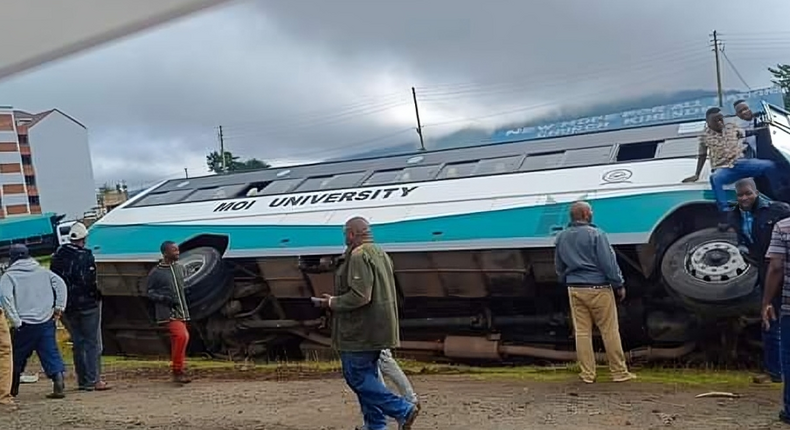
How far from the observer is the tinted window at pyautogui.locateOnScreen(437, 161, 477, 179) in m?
9.16

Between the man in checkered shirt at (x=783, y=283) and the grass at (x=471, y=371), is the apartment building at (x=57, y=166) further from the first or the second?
the man in checkered shirt at (x=783, y=283)

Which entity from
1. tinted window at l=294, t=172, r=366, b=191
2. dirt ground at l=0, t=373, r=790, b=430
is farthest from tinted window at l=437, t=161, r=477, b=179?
dirt ground at l=0, t=373, r=790, b=430

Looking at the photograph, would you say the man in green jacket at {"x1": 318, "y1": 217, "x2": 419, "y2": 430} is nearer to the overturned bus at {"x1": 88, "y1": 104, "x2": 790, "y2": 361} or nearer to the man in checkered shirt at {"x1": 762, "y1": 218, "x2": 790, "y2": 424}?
the man in checkered shirt at {"x1": 762, "y1": 218, "x2": 790, "y2": 424}

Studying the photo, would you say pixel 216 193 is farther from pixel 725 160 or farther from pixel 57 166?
pixel 57 166

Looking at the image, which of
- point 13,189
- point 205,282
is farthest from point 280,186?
point 13,189

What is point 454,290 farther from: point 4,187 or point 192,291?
point 4,187

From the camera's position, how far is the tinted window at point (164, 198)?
1131cm

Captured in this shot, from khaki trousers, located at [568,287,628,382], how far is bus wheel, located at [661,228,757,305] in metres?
0.82

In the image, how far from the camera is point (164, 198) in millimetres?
11469

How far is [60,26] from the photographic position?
216 cm

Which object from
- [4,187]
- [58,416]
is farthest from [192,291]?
[4,187]

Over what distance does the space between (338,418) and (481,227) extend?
114 inches

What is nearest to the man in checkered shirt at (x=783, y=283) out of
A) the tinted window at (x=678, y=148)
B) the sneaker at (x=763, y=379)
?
→ the sneaker at (x=763, y=379)

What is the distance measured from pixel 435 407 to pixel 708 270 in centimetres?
273
